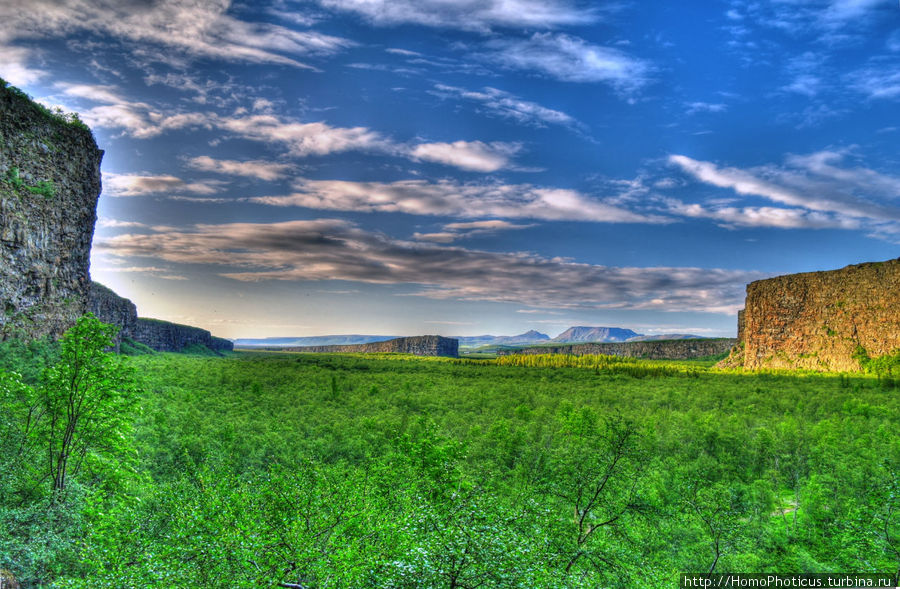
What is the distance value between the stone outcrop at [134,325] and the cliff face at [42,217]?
33.4 m

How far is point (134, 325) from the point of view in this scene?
134m

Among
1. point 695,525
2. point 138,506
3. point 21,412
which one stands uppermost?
point 21,412

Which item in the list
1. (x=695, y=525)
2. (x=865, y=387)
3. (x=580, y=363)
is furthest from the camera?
(x=580, y=363)

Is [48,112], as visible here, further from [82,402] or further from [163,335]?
[163,335]

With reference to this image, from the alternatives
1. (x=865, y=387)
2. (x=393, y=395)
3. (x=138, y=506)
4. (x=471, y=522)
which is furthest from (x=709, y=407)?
(x=138, y=506)

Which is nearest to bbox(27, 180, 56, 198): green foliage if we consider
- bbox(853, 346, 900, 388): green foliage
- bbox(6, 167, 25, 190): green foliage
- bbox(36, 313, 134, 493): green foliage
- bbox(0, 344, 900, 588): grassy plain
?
bbox(6, 167, 25, 190): green foliage

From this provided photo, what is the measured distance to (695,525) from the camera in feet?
68.9

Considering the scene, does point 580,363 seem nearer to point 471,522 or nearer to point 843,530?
point 843,530

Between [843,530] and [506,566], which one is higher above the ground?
[506,566]

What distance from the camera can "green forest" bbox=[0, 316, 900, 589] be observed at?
12.5 metres

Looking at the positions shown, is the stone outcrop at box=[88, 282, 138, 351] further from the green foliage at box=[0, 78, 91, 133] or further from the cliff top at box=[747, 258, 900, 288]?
the cliff top at box=[747, 258, 900, 288]

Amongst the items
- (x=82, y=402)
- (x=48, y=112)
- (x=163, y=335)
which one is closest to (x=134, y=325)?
(x=163, y=335)

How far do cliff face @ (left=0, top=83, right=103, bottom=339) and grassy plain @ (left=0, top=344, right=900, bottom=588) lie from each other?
12.6m

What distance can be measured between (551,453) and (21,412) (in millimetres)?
26716
